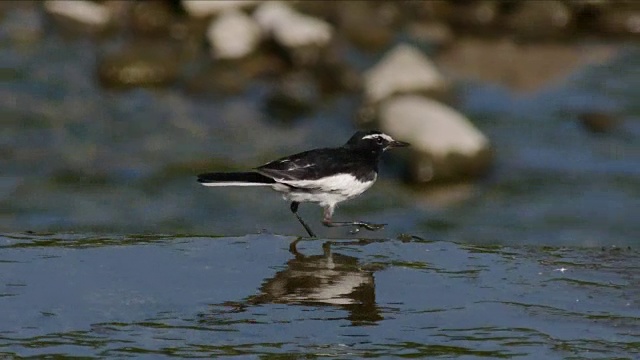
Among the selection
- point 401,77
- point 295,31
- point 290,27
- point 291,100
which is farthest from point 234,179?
point 290,27

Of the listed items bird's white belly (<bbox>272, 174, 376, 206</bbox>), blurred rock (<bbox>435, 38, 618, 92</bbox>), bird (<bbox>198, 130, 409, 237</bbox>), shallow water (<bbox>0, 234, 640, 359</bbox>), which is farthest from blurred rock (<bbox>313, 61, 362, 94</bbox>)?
shallow water (<bbox>0, 234, 640, 359</bbox>)

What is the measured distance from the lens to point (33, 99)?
60.1 feet

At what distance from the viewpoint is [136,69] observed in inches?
760

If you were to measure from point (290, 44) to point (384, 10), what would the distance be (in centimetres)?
410

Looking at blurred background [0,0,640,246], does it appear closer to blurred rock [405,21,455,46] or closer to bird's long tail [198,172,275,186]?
blurred rock [405,21,455,46]

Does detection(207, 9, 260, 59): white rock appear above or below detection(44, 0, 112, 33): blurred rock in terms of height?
below

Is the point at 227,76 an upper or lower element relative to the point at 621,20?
lower

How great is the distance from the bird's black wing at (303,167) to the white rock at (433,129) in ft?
20.7

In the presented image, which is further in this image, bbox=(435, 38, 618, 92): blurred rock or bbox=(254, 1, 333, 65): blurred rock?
bbox=(435, 38, 618, 92): blurred rock

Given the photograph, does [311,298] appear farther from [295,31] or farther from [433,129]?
[295,31]

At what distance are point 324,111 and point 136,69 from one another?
10.00 ft

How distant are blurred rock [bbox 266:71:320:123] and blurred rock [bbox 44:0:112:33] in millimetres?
4763

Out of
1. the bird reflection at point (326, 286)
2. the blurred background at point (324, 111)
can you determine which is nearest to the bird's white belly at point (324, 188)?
the bird reflection at point (326, 286)

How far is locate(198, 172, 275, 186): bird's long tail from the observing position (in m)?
8.34
